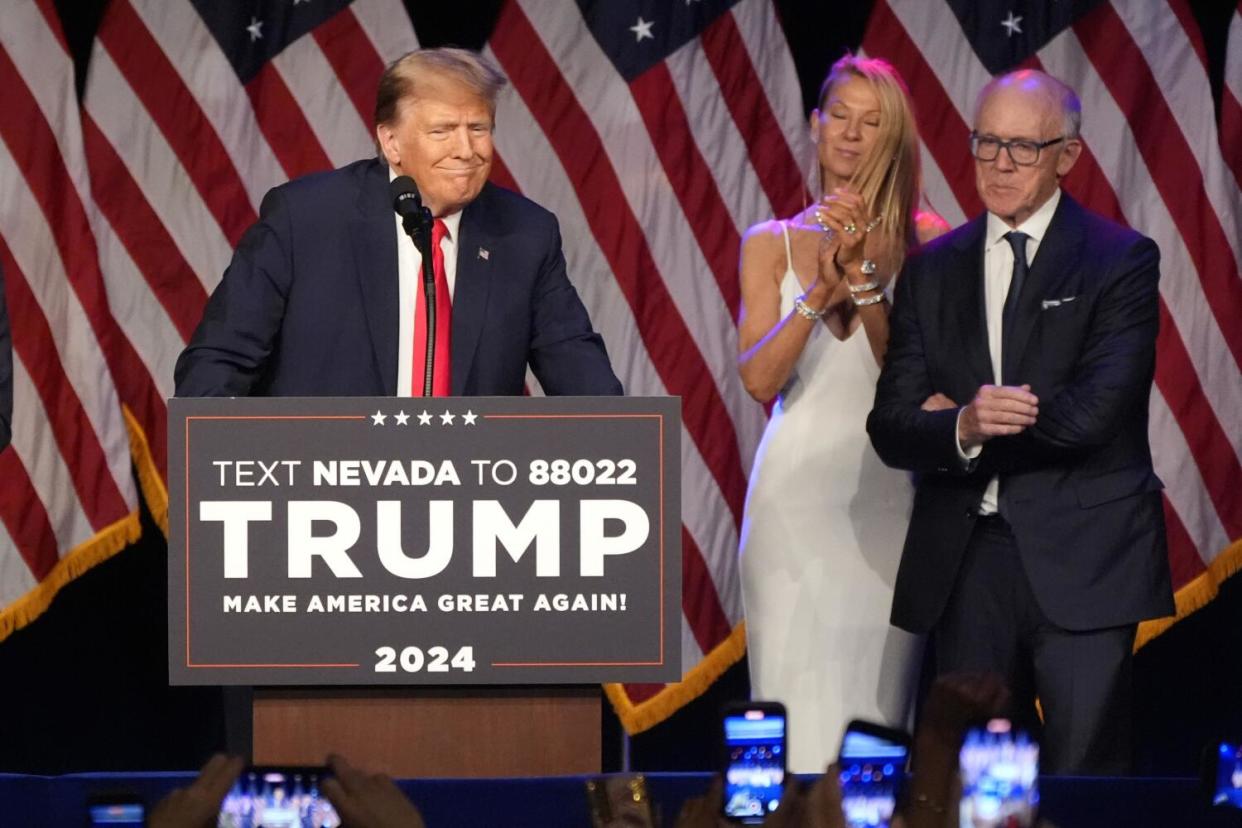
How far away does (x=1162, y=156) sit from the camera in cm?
527

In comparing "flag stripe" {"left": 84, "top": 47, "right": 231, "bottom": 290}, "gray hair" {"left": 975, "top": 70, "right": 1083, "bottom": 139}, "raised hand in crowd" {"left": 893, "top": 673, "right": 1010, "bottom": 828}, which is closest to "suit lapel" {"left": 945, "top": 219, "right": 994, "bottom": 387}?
"gray hair" {"left": 975, "top": 70, "right": 1083, "bottom": 139}

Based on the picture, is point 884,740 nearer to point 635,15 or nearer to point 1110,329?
point 1110,329

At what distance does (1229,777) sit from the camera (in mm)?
2307

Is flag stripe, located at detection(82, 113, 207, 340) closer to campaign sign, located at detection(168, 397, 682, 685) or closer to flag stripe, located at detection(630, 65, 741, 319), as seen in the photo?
flag stripe, located at detection(630, 65, 741, 319)

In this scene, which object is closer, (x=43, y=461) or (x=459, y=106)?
(x=459, y=106)

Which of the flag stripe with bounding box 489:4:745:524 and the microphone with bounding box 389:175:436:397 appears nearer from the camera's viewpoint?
the microphone with bounding box 389:175:436:397

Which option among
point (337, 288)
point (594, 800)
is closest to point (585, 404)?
point (594, 800)

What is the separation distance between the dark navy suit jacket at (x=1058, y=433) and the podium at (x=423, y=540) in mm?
1243

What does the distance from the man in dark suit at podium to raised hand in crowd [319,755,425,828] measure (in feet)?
4.53

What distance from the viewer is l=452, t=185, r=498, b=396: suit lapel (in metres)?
3.30

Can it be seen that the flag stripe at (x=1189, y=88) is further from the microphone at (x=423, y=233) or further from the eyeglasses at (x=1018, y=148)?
the microphone at (x=423, y=233)

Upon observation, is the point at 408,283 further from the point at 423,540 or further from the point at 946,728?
the point at 946,728

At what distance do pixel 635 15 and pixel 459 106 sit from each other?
Answer: 1925 mm

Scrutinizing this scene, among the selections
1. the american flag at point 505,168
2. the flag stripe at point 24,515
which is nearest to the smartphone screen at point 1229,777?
the american flag at point 505,168
